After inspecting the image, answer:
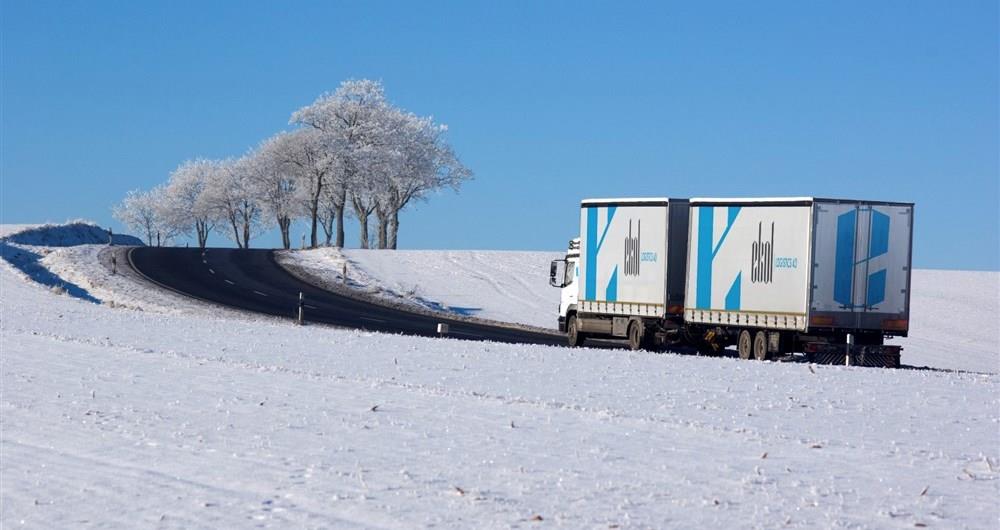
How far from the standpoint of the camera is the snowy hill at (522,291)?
44.7 m

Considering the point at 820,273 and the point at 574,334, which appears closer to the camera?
the point at 820,273

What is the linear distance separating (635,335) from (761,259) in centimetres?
470

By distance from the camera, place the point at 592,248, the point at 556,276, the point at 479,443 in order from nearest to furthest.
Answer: the point at 479,443 → the point at 592,248 → the point at 556,276

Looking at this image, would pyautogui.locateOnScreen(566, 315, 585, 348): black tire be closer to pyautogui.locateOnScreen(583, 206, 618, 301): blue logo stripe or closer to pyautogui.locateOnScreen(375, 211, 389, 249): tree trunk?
pyautogui.locateOnScreen(583, 206, 618, 301): blue logo stripe

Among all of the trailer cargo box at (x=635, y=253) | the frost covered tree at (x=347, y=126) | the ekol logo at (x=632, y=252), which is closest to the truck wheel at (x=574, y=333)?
the trailer cargo box at (x=635, y=253)

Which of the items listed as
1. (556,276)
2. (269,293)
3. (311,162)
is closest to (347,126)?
(311,162)

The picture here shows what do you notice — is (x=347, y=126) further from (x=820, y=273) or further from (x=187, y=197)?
(x=820, y=273)

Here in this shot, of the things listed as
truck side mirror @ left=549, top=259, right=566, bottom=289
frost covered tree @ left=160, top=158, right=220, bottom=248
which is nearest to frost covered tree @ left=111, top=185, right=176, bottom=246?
frost covered tree @ left=160, top=158, right=220, bottom=248

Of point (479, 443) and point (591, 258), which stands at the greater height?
point (591, 258)

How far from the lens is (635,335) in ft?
99.1

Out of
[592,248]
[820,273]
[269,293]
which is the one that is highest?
[592,248]

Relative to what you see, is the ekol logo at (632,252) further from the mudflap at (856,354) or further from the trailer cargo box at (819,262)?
the mudflap at (856,354)

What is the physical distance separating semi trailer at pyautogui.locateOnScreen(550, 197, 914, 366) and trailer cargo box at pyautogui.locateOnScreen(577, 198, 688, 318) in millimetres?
28

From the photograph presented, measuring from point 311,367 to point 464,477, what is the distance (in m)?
9.24
